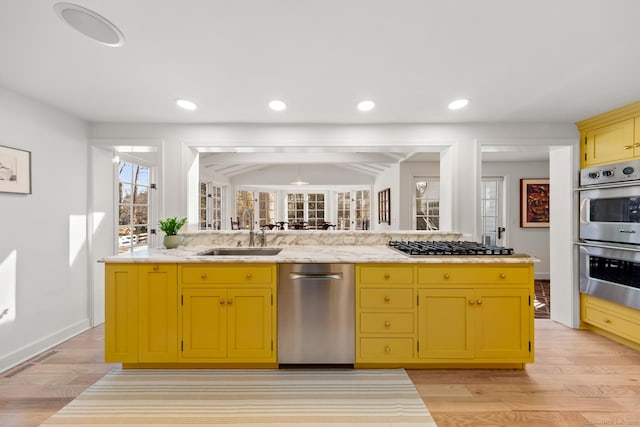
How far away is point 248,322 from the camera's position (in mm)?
2248

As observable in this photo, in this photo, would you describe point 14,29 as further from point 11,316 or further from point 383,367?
point 383,367

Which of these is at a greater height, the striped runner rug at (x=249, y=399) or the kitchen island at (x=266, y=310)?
the kitchen island at (x=266, y=310)

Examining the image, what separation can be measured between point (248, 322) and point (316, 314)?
498 mm

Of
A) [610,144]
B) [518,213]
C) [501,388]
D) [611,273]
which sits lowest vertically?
[501,388]

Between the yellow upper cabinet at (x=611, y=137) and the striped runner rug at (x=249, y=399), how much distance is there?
2.74m

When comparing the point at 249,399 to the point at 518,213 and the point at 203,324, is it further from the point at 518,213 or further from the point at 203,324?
the point at 518,213

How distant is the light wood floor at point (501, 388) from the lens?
180cm

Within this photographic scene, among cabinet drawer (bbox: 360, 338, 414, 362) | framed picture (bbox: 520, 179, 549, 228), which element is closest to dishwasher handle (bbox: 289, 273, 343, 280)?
cabinet drawer (bbox: 360, 338, 414, 362)

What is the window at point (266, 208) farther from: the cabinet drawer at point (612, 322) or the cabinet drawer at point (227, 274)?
the cabinet drawer at point (612, 322)

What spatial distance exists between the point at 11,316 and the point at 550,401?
3848 millimetres

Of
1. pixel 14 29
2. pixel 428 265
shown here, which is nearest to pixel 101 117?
pixel 14 29

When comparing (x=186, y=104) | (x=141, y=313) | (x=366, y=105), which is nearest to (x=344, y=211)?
(x=366, y=105)

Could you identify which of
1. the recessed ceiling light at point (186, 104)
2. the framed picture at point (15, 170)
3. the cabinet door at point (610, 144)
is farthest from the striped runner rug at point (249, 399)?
the cabinet door at point (610, 144)

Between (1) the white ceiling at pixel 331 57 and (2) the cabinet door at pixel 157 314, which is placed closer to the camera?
(1) the white ceiling at pixel 331 57
